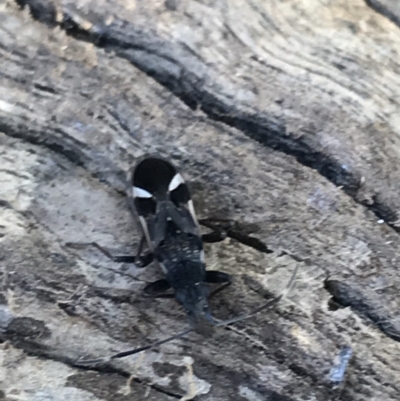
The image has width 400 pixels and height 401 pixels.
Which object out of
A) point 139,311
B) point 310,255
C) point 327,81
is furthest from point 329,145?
point 139,311

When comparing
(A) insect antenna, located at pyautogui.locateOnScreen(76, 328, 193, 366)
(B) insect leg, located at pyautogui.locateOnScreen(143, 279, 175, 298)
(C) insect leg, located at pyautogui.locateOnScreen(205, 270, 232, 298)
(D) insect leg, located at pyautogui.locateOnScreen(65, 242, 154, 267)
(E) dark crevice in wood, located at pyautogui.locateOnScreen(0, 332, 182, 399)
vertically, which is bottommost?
(E) dark crevice in wood, located at pyautogui.locateOnScreen(0, 332, 182, 399)

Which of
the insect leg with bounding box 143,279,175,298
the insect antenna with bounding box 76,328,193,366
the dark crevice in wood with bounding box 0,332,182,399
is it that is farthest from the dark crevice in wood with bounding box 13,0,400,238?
the dark crevice in wood with bounding box 0,332,182,399

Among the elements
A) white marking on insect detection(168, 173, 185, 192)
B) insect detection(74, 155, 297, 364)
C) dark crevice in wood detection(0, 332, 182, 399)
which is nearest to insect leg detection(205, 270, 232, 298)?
insect detection(74, 155, 297, 364)

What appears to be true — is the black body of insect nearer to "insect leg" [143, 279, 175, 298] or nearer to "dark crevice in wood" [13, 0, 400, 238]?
"insect leg" [143, 279, 175, 298]

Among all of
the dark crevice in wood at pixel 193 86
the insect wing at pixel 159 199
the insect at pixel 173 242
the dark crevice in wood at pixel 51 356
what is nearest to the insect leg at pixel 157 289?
the insect at pixel 173 242

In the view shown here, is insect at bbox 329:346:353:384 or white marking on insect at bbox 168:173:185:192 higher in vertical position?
white marking on insect at bbox 168:173:185:192

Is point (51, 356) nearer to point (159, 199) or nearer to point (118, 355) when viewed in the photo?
point (118, 355)

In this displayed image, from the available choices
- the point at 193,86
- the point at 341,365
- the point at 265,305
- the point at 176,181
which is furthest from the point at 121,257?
the point at 341,365

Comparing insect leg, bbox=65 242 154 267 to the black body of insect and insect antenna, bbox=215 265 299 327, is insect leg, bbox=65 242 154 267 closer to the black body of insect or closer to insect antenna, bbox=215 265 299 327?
the black body of insect
